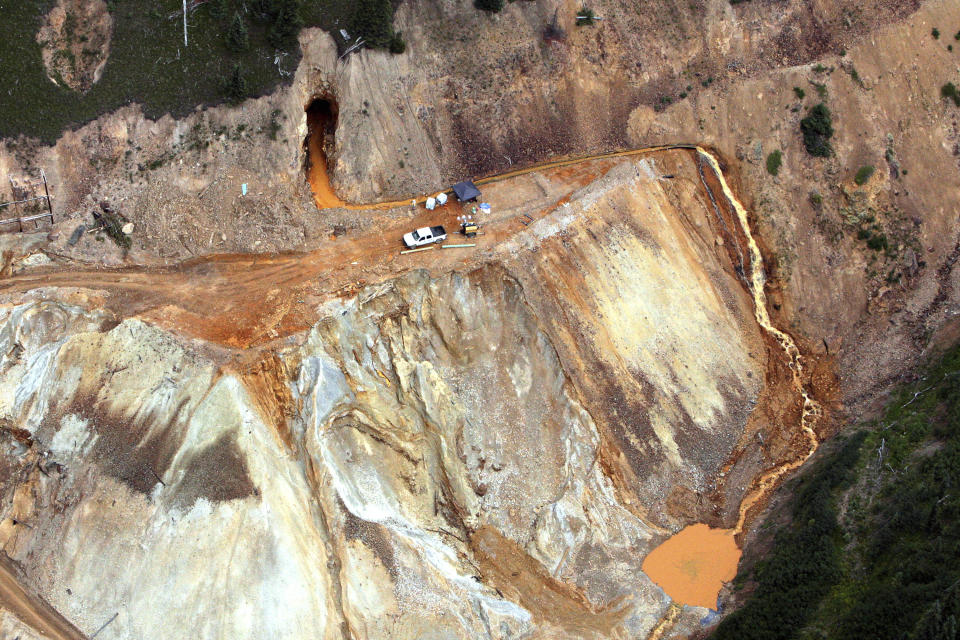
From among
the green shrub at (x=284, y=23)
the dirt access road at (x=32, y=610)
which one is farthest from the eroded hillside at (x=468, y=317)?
the green shrub at (x=284, y=23)

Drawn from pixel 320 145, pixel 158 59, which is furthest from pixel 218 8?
pixel 320 145

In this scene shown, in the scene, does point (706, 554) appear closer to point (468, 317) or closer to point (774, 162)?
point (468, 317)

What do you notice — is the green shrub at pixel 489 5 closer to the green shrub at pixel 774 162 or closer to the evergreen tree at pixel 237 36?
the evergreen tree at pixel 237 36

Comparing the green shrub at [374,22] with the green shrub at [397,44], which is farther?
the green shrub at [397,44]

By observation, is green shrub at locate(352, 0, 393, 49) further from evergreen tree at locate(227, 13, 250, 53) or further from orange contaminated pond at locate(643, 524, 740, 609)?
orange contaminated pond at locate(643, 524, 740, 609)

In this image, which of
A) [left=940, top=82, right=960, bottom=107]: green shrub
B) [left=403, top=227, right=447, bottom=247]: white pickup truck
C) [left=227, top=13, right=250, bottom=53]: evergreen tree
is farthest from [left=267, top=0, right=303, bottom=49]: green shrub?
[left=940, top=82, right=960, bottom=107]: green shrub

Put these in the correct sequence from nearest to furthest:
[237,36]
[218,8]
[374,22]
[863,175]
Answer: [237,36] < [218,8] < [374,22] < [863,175]

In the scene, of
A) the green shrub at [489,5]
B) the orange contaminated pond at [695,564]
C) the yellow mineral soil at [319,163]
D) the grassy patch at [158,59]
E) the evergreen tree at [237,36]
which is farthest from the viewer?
the green shrub at [489,5]
